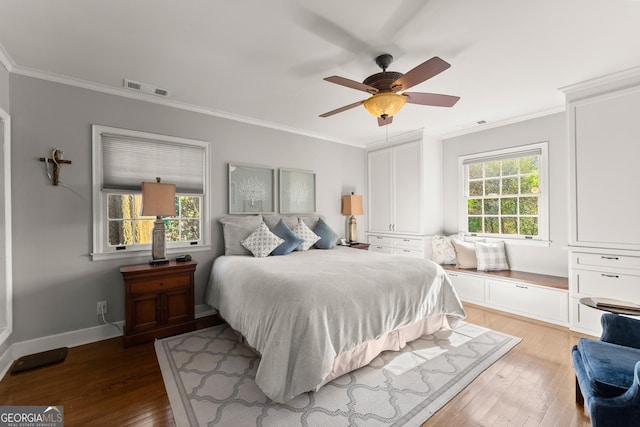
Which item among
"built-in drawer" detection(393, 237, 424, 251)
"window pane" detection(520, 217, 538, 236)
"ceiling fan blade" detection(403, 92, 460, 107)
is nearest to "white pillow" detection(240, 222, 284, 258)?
"ceiling fan blade" detection(403, 92, 460, 107)

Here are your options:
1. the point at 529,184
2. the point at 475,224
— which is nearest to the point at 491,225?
the point at 475,224

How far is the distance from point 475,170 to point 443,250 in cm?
136

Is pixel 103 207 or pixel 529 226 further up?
pixel 103 207

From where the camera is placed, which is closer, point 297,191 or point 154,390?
point 154,390

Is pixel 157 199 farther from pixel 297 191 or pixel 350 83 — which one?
pixel 350 83

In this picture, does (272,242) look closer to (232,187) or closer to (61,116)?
(232,187)

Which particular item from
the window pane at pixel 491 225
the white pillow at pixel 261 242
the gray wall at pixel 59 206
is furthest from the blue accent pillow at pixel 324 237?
the window pane at pixel 491 225

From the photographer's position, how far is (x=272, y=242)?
A: 11.3ft

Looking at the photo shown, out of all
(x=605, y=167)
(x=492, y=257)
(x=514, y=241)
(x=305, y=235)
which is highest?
(x=605, y=167)

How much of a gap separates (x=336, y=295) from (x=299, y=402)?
29.1 inches

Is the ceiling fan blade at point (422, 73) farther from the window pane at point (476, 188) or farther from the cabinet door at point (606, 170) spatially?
the window pane at point (476, 188)

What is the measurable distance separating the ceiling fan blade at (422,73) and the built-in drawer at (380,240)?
3201mm

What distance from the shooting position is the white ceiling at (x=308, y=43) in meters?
1.81
